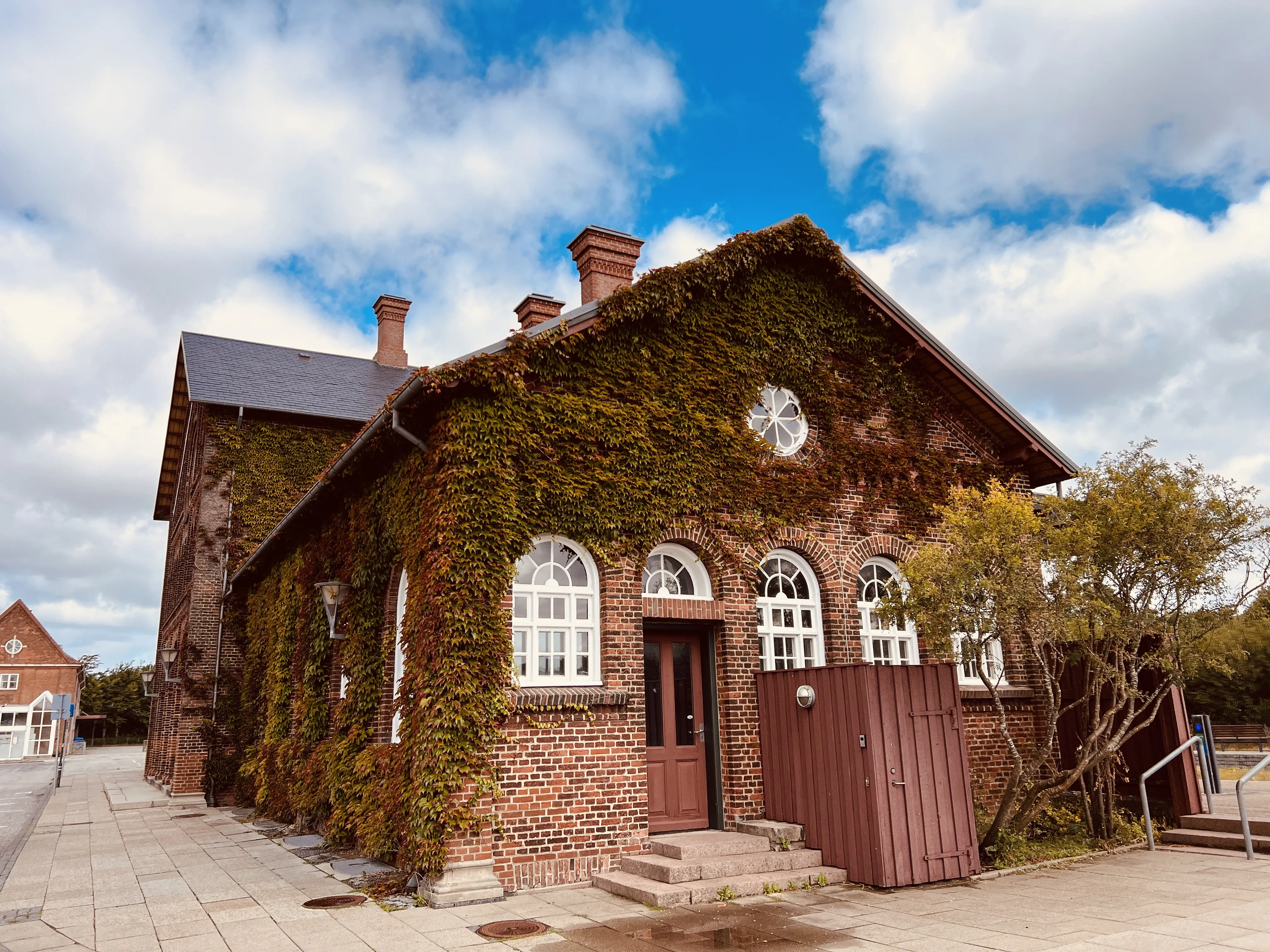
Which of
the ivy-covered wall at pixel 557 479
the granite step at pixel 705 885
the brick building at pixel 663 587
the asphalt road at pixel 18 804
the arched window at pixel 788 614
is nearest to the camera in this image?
the granite step at pixel 705 885

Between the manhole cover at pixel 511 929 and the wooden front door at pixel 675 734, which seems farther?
the wooden front door at pixel 675 734

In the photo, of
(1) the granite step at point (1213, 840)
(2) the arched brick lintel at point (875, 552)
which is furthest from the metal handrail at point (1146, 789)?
(2) the arched brick lintel at point (875, 552)

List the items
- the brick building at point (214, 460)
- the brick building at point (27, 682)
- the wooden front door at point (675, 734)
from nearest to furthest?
the wooden front door at point (675, 734)
the brick building at point (214, 460)
the brick building at point (27, 682)

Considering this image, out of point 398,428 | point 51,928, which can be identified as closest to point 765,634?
point 398,428

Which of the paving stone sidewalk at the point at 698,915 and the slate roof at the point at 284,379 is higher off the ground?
the slate roof at the point at 284,379

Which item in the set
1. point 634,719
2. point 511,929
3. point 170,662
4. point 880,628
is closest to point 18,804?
point 170,662

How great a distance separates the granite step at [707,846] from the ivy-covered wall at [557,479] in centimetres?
189

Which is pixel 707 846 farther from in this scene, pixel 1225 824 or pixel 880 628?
pixel 1225 824

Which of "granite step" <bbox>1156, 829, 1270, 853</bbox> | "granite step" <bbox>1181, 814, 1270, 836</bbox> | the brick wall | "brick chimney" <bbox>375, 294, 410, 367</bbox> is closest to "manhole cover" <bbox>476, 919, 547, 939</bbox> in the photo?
the brick wall

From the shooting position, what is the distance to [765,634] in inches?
434

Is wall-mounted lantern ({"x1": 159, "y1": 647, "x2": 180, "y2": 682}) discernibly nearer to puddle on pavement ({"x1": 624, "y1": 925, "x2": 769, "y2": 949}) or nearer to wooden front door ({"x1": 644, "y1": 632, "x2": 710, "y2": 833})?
wooden front door ({"x1": 644, "y1": 632, "x2": 710, "y2": 833})

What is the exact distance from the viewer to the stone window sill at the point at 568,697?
28.9 feet

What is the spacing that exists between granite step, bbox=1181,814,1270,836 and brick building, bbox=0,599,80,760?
54437mm

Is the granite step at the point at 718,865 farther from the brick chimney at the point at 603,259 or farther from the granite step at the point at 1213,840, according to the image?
the brick chimney at the point at 603,259
